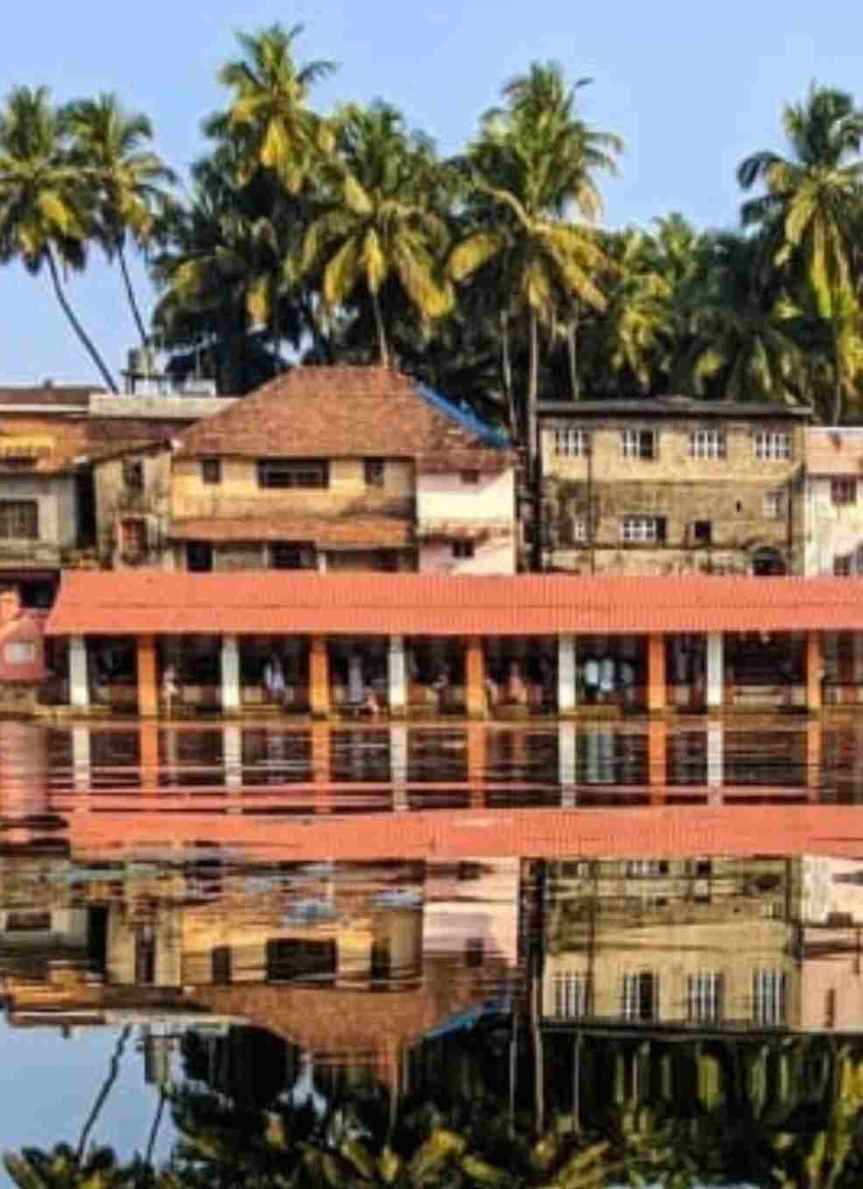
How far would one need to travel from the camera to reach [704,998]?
16578mm

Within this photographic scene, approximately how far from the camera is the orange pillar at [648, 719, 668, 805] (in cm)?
3003

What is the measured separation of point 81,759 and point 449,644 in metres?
13.6

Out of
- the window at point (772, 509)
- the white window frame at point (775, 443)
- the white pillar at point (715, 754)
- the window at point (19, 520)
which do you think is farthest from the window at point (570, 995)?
the window at point (19, 520)

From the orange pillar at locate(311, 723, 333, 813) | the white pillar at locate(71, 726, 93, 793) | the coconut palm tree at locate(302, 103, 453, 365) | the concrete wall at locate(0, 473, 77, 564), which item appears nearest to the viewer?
the orange pillar at locate(311, 723, 333, 813)

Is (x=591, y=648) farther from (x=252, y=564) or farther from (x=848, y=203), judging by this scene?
(x=848, y=203)

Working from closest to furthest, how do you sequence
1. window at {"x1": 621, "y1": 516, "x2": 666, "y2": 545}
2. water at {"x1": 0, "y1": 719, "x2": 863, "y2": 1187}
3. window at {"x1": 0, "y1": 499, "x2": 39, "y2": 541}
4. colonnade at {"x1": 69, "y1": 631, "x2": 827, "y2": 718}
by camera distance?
water at {"x1": 0, "y1": 719, "x2": 863, "y2": 1187}
colonnade at {"x1": 69, "y1": 631, "x2": 827, "y2": 718}
window at {"x1": 621, "y1": 516, "x2": 666, "y2": 545}
window at {"x1": 0, "y1": 499, "x2": 39, "y2": 541}

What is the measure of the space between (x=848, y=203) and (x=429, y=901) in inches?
1528

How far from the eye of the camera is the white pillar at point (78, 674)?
146ft

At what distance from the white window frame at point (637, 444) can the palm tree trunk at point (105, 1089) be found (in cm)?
3629

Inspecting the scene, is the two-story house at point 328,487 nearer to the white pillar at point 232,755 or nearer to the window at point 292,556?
the window at point 292,556

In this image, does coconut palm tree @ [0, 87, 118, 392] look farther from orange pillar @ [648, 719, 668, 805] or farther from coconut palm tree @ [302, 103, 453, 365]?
orange pillar @ [648, 719, 668, 805]

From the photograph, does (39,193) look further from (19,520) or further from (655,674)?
(655,674)

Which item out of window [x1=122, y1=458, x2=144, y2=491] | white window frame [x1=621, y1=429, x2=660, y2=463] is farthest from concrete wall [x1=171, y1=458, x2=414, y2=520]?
white window frame [x1=621, y1=429, x2=660, y2=463]

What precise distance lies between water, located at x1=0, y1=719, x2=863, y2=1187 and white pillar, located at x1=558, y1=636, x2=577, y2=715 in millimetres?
13252
